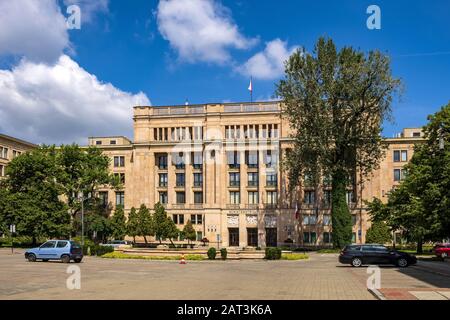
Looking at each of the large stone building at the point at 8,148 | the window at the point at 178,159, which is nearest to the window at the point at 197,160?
the window at the point at 178,159

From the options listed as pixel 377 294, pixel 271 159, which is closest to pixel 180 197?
pixel 271 159

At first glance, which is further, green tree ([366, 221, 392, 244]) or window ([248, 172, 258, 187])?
window ([248, 172, 258, 187])

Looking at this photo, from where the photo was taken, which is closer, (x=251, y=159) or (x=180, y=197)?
(x=251, y=159)

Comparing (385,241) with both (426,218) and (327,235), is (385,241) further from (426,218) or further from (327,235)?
(426,218)

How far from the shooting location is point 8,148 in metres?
87.6

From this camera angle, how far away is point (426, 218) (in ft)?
133

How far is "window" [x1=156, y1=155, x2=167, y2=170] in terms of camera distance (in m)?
85.6

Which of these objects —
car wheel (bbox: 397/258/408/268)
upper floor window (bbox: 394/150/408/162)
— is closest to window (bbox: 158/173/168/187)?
upper floor window (bbox: 394/150/408/162)

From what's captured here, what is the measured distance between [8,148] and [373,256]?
70137 mm

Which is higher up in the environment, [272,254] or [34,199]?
[34,199]

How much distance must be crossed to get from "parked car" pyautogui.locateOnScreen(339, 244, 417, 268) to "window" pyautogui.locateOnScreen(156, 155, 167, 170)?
175 ft

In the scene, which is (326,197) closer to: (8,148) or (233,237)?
(233,237)

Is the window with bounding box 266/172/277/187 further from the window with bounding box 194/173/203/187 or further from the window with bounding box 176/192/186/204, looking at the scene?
the window with bounding box 176/192/186/204
